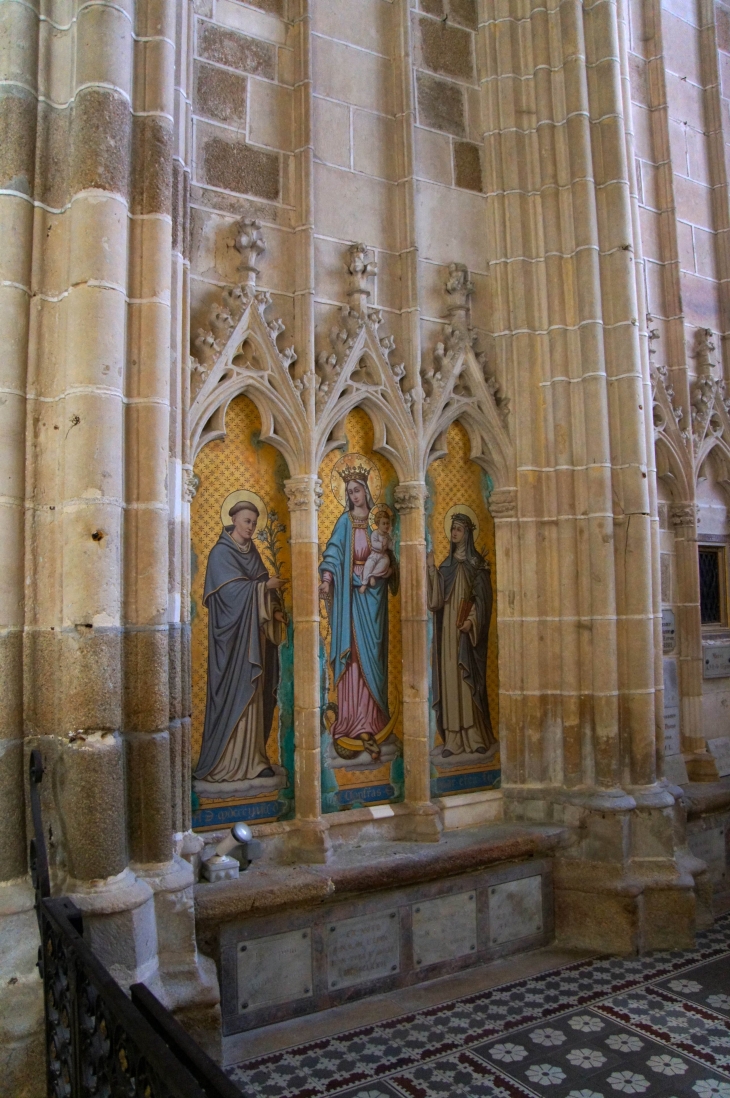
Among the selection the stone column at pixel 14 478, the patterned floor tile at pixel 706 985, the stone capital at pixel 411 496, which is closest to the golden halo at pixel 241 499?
the stone capital at pixel 411 496

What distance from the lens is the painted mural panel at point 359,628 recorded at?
506 cm

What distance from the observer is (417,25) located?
5754 mm

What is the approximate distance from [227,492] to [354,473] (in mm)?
858

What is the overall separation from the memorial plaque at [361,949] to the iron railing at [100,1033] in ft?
6.31

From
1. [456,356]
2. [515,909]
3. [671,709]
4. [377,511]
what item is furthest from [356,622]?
[671,709]

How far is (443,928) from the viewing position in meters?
4.88

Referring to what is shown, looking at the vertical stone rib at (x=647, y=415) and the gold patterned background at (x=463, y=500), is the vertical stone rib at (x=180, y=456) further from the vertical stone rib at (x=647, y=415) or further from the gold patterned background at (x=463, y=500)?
the vertical stone rib at (x=647, y=415)

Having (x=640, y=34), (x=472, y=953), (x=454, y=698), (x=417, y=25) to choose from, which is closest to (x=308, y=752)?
(x=454, y=698)

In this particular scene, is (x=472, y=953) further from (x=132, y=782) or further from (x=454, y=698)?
(x=132, y=782)

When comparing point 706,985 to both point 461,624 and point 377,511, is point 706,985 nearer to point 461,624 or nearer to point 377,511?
point 461,624

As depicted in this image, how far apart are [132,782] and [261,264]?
3004 mm

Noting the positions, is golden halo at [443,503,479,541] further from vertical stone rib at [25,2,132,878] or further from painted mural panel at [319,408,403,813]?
vertical stone rib at [25,2,132,878]

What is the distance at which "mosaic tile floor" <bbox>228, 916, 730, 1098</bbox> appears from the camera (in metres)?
3.77

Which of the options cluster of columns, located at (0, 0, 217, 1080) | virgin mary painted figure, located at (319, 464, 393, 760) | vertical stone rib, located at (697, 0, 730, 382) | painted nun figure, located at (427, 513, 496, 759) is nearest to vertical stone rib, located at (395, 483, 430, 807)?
virgin mary painted figure, located at (319, 464, 393, 760)
